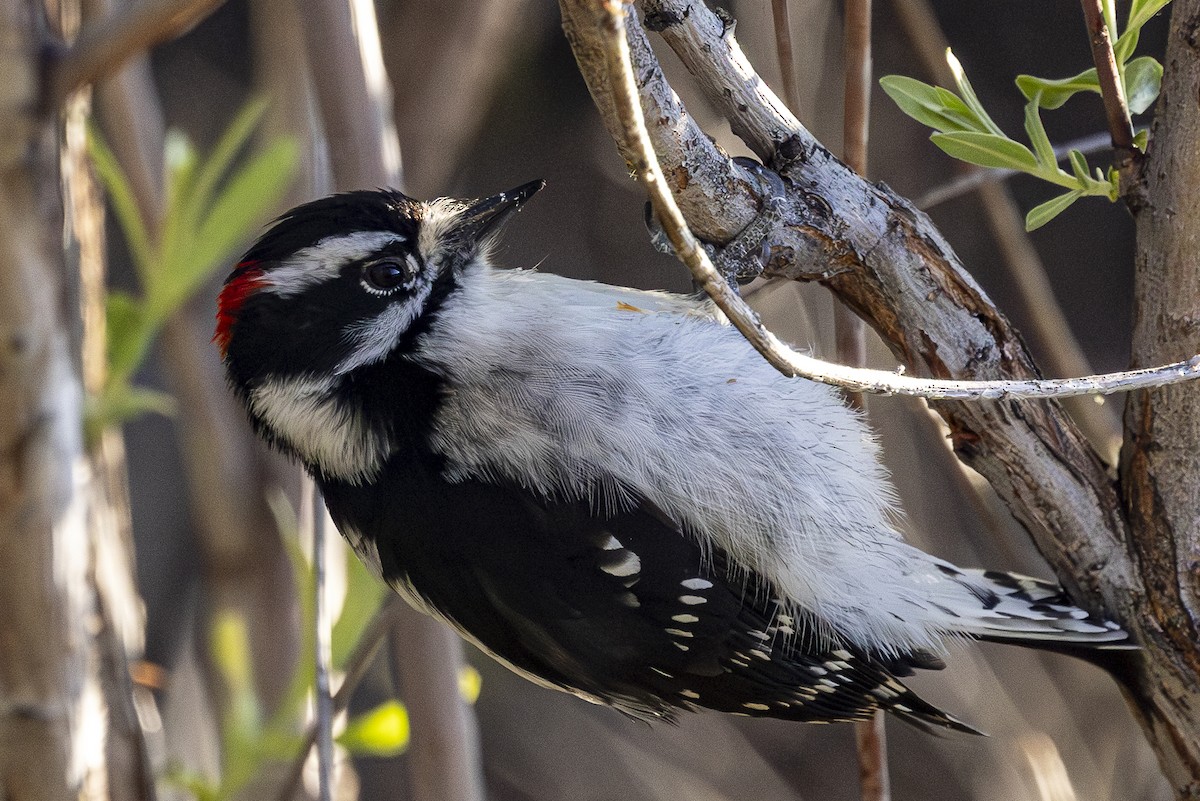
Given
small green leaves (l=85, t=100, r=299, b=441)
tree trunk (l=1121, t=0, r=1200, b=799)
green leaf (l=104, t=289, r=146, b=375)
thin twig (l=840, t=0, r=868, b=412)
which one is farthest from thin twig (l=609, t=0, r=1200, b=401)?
green leaf (l=104, t=289, r=146, b=375)

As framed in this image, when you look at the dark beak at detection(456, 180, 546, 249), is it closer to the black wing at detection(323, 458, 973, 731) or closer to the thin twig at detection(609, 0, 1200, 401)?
the black wing at detection(323, 458, 973, 731)

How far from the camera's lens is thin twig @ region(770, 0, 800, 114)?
5.27ft

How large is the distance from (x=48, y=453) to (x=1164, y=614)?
1.50 m

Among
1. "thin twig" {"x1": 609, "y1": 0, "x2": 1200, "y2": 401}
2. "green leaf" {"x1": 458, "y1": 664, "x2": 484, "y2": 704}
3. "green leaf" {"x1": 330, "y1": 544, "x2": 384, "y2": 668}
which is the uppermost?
"thin twig" {"x1": 609, "y1": 0, "x2": 1200, "y2": 401}

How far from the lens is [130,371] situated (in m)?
2.05

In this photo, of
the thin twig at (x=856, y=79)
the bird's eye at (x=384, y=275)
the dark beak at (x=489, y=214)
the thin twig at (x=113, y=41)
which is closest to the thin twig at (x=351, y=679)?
the bird's eye at (x=384, y=275)

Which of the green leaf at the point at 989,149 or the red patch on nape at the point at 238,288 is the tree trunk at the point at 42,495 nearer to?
the red patch on nape at the point at 238,288

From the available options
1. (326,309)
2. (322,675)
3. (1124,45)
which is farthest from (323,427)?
(1124,45)

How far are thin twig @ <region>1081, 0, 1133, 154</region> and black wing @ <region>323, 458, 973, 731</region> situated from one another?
2.81 feet

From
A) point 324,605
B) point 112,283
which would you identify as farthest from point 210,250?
point 112,283

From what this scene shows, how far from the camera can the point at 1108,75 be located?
4.35 ft

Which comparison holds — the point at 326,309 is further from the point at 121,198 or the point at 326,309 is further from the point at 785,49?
the point at 785,49

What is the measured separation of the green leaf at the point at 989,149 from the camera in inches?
56.3

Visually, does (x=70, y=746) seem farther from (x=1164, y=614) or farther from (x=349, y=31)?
(x=1164, y=614)
